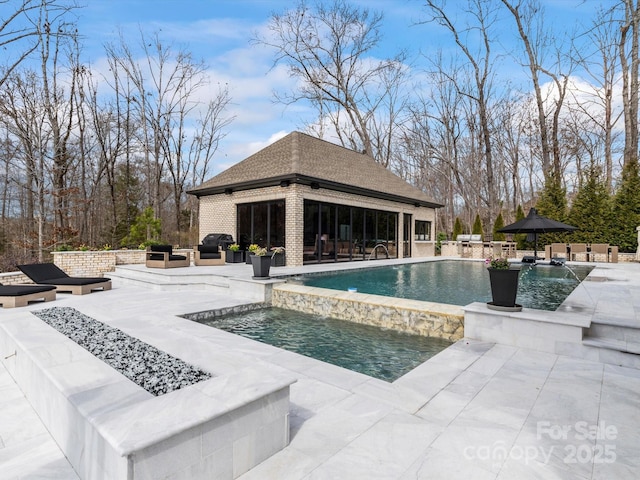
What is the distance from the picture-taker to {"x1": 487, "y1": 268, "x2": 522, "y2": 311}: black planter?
15.9 ft

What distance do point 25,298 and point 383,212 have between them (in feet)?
45.7

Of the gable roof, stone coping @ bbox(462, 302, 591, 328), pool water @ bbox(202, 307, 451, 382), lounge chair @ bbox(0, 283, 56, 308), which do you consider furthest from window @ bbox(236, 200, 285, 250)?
stone coping @ bbox(462, 302, 591, 328)

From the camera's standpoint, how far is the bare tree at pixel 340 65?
77.6 ft

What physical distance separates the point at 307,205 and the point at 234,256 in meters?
3.45

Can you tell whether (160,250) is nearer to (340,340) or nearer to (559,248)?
(340,340)

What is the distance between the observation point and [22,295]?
6410 millimetres

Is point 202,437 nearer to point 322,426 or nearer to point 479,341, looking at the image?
point 322,426

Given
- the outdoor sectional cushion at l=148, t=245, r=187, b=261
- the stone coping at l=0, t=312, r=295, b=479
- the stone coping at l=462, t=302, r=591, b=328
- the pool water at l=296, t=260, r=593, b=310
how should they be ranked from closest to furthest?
1. the stone coping at l=0, t=312, r=295, b=479
2. the stone coping at l=462, t=302, r=591, b=328
3. the pool water at l=296, t=260, r=593, b=310
4. the outdoor sectional cushion at l=148, t=245, r=187, b=261

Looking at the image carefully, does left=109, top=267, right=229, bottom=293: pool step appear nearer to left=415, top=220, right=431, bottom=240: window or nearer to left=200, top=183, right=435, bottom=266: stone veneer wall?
left=200, top=183, right=435, bottom=266: stone veneer wall

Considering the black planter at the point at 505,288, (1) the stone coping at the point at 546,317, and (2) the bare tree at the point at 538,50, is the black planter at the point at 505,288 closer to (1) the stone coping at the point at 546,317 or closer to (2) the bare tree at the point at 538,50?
(1) the stone coping at the point at 546,317

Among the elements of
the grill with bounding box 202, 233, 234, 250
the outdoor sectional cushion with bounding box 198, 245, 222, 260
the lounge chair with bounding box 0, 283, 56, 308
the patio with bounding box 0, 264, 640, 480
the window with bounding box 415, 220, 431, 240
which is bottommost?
the patio with bounding box 0, 264, 640, 480

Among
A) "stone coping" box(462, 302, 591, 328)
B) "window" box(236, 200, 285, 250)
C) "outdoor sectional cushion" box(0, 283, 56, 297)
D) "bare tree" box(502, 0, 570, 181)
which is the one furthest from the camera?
"bare tree" box(502, 0, 570, 181)

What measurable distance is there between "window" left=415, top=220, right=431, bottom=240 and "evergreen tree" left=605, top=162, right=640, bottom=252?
872 centimetres

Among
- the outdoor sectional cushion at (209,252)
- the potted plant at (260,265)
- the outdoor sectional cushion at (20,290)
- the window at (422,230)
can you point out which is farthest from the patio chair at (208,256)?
the window at (422,230)
